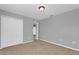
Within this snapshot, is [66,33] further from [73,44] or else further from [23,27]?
[23,27]

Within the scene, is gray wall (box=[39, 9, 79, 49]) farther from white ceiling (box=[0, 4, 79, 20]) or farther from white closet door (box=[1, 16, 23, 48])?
white closet door (box=[1, 16, 23, 48])

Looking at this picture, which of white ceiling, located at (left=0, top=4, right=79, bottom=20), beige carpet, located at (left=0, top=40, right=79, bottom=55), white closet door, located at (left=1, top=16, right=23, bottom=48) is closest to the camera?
white ceiling, located at (left=0, top=4, right=79, bottom=20)

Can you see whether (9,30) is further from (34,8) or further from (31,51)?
(34,8)

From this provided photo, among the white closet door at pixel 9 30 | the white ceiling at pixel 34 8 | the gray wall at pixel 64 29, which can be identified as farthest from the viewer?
the gray wall at pixel 64 29

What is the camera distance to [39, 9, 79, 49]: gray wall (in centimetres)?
261

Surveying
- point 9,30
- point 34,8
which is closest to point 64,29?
point 9,30

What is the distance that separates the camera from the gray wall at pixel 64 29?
261 cm

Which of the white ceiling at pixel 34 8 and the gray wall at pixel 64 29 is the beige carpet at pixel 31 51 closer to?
the gray wall at pixel 64 29

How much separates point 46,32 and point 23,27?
137cm

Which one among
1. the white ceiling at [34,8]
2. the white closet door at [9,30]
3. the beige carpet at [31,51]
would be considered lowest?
the beige carpet at [31,51]

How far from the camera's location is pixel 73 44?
2.76 meters

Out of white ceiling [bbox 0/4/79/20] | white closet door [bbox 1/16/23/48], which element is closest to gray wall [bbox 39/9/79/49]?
white ceiling [bbox 0/4/79/20]

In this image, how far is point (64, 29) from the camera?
3152mm

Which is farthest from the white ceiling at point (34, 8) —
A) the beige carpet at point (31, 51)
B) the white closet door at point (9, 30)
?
the beige carpet at point (31, 51)
